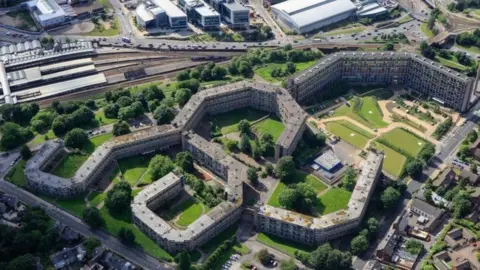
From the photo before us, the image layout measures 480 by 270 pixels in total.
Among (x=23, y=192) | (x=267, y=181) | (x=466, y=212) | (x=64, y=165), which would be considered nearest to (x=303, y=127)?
(x=267, y=181)

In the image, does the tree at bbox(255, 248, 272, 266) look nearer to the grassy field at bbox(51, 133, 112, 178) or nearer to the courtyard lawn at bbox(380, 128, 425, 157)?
the grassy field at bbox(51, 133, 112, 178)

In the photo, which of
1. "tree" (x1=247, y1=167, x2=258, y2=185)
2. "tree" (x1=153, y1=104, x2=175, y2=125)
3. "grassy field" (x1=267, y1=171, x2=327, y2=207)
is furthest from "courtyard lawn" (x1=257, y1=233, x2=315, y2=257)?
"tree" (x1=153, y1=104, x2=175, y2=125)

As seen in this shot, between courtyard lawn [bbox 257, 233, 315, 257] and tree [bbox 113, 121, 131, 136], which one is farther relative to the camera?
tree [bbox 113, 121, 131, 136]

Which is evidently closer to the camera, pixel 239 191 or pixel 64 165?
pixel 239 191

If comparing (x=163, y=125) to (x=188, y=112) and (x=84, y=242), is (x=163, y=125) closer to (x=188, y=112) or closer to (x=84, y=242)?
(x=188, y=112)

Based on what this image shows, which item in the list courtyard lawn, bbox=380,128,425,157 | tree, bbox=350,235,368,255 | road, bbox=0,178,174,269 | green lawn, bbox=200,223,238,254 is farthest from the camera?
courtyard lawn, bbox=380,128,425,157

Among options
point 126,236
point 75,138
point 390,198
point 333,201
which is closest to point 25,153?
point 75,138
